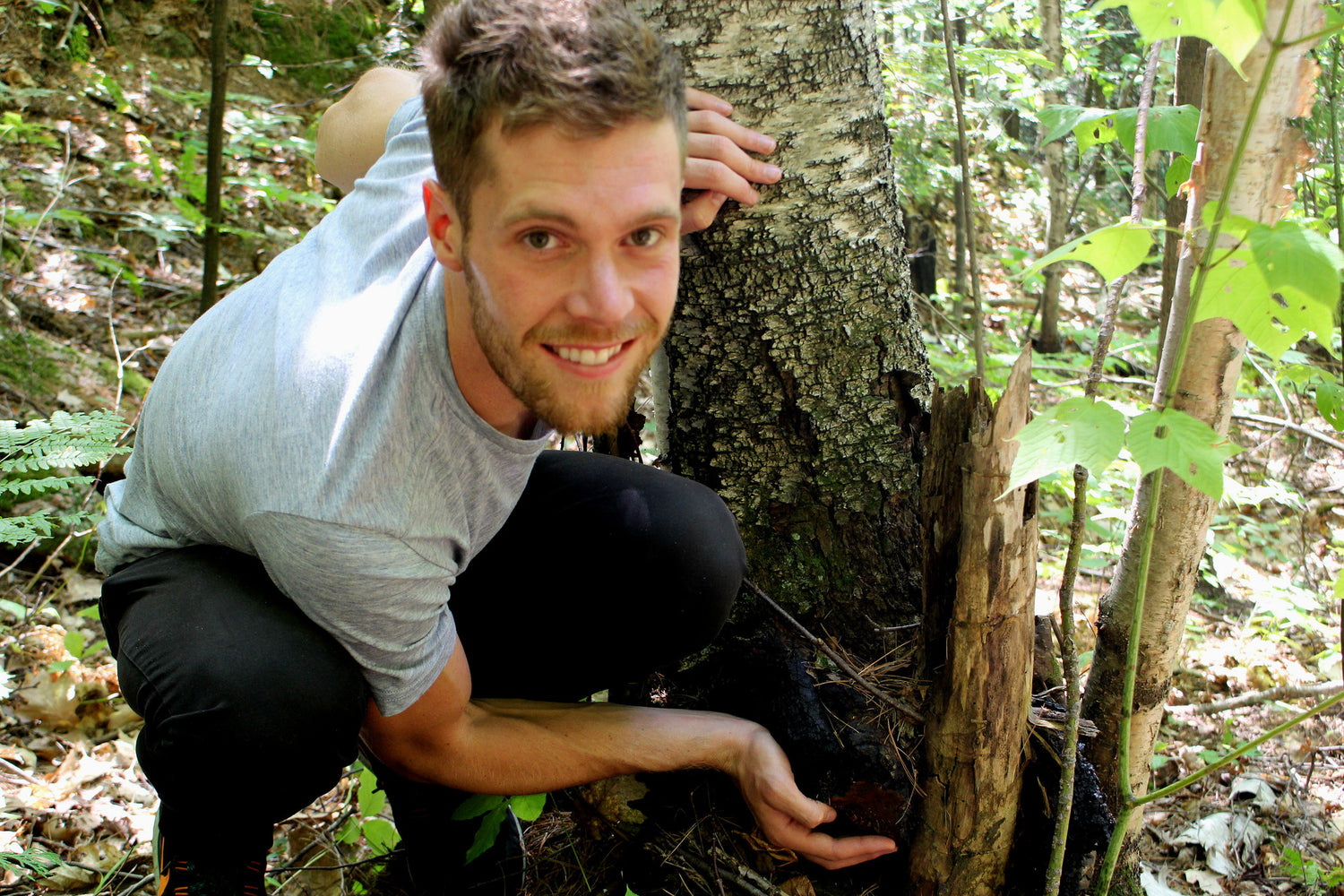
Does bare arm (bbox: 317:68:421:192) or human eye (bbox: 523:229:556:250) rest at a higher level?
bare arm (bbox: 317:68:421:192)

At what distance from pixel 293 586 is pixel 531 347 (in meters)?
0.61

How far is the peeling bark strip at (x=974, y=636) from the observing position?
5.07 ft

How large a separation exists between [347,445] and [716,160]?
922mm

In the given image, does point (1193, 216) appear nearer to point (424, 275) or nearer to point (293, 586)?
point (424, 275)

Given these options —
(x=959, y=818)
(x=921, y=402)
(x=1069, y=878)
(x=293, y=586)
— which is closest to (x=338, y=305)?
(x=293, y=586)

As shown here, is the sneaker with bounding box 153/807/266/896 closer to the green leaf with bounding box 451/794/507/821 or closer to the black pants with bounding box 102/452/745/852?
the black pants with bounding box 102/452/745/852

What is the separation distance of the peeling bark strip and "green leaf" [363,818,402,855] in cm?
131

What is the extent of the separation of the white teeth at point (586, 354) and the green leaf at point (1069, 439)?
72 cm

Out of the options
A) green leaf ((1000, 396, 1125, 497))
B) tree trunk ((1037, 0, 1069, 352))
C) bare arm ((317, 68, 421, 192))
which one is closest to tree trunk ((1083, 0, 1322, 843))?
green leaf ((1000, 396, 1125, 497))

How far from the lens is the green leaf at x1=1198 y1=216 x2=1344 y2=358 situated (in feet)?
3.32

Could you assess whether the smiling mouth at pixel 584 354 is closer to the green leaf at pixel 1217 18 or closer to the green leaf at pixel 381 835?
the green leaf at pixel 1217 18

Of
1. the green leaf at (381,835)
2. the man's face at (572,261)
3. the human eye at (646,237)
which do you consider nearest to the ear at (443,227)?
the man's face at (572,261)

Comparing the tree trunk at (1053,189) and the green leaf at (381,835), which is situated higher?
the tree trunk at (1053,189)

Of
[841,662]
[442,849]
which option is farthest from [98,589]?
[841,662]
